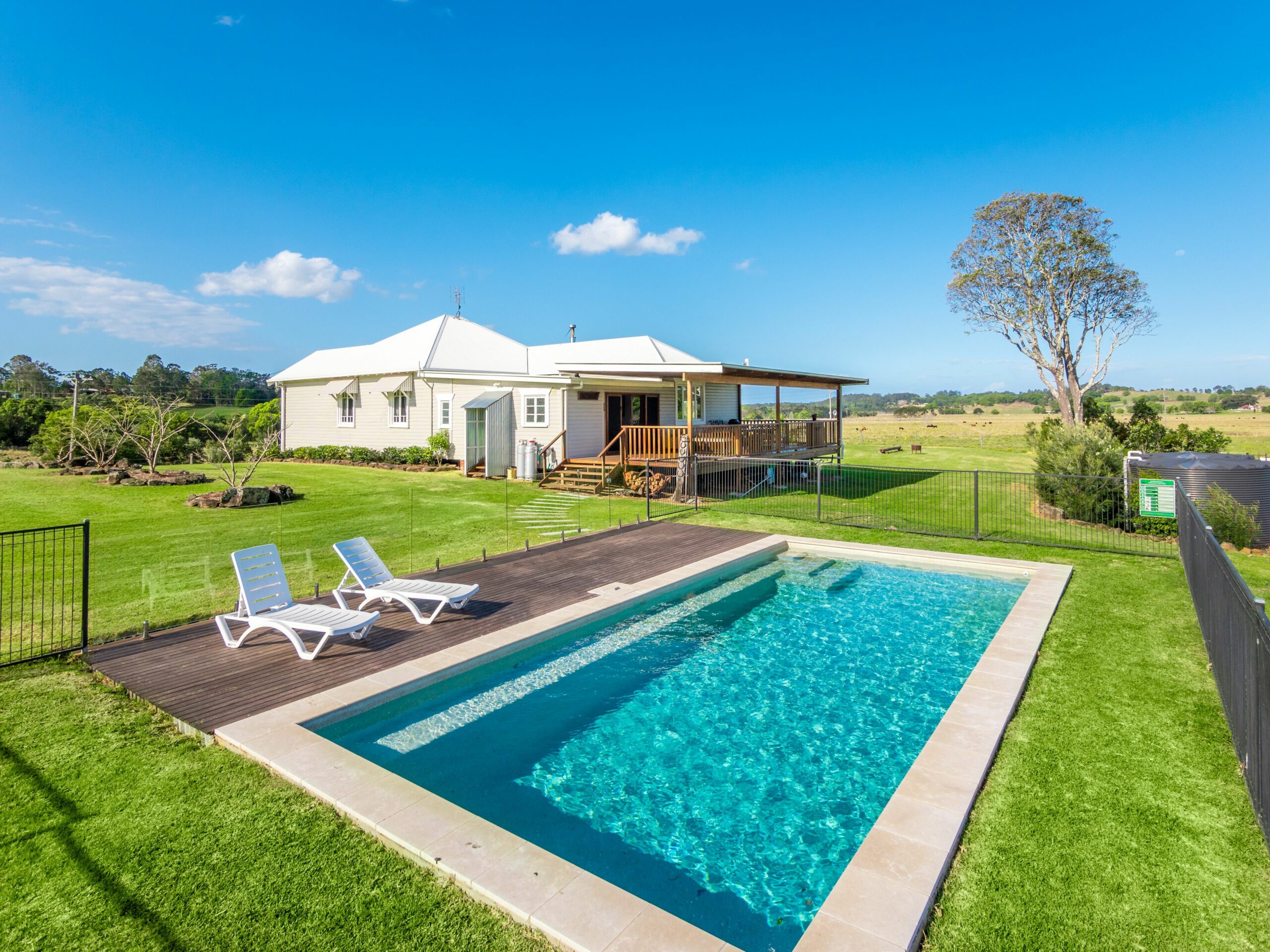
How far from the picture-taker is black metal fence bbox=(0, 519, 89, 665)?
6.20 m

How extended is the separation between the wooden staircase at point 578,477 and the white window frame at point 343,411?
1114 cm

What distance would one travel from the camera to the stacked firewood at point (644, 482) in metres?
18.2

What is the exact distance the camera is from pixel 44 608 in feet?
25.3

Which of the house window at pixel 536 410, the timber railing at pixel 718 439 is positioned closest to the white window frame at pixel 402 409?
the house window at pixel 536 410

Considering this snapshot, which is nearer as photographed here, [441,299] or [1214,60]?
[1214,60]

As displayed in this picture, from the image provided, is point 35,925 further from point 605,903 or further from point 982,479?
point 982,479

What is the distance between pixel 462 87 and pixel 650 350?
11.6m

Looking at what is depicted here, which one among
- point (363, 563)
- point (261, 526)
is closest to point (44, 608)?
point (363, 563)

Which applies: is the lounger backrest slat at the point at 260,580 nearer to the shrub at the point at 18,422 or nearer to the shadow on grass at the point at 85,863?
the shadow on grass at the point at 85,863

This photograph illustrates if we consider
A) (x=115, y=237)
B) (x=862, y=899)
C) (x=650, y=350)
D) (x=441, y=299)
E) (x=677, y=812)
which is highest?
(x=115, y=237)

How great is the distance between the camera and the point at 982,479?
76.0 feet

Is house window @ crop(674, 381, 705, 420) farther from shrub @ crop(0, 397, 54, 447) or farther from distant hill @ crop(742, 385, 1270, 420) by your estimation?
distant hill @ crop(742, 385, 1270, 420)

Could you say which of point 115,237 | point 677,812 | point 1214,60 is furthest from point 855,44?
point 115,237

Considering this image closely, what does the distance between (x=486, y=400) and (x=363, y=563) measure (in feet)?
43.8
